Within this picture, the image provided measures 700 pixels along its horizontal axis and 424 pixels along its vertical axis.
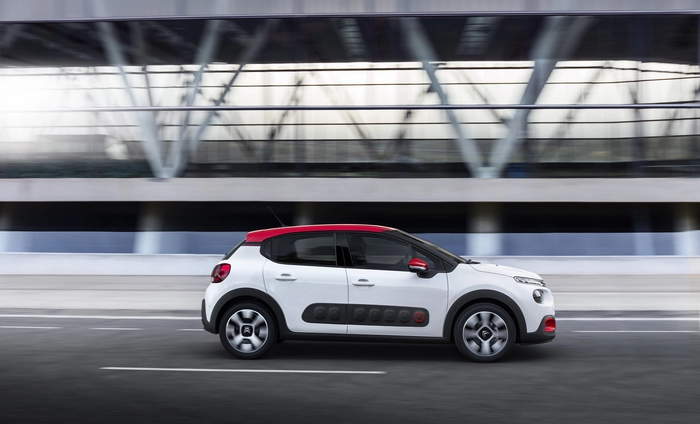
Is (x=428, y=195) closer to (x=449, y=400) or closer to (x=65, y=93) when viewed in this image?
(x=65, y=93)

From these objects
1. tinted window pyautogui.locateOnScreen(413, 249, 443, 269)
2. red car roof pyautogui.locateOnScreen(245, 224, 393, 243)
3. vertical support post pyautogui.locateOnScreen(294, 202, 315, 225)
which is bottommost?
tinted window pyautogui.locateOnScreen(413, 249, 443, 269)

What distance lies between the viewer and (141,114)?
24.1 m

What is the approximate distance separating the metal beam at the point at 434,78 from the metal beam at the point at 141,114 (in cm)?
771

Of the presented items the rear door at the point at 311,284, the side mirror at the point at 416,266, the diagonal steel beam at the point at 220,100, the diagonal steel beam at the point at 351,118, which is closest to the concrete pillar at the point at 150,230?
the diagonal steel beam at the point at 220,100

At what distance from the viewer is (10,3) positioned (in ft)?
78.9

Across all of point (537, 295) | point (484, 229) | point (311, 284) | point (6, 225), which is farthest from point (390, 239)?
point (6, 225)

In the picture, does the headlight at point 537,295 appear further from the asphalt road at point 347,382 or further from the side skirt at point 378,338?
the side skirt at point 378,338

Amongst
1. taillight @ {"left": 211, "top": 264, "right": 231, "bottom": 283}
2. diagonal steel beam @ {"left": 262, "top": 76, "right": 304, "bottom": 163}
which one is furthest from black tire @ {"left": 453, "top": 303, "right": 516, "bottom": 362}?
diagonal steel beam @ {"left": 262, "top": 76, "right": 304, "bottom": 163}

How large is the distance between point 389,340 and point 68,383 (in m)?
3.18

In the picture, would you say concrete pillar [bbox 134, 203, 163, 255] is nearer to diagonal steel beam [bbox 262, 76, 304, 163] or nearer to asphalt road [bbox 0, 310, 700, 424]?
diagonal steel beam [bbox 262, 76, 304, 163]

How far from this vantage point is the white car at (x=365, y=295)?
8641mm

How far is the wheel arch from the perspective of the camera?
350 inches

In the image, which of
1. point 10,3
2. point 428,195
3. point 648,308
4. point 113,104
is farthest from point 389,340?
point 10,3

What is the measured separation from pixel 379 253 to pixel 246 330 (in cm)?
166
